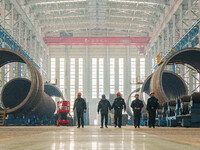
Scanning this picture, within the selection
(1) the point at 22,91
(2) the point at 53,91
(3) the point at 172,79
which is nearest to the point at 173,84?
(3) the point at 172,79

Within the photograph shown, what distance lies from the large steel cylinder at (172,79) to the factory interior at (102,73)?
6 cm

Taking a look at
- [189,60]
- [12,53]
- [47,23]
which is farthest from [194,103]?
[47,23]

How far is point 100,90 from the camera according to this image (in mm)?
49812

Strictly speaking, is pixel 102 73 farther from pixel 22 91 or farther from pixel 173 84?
pixel 22 91

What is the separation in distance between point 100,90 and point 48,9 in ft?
54.5

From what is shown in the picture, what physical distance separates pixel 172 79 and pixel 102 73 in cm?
2730

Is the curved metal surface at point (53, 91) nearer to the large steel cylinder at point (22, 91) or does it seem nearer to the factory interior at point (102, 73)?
the factory interior at point (102, 73)

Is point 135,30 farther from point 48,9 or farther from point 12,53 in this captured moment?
point 12,53

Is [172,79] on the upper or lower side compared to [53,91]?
upper

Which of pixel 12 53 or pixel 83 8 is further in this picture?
pixel 83 8

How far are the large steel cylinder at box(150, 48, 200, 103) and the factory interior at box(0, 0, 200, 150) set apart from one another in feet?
0.19

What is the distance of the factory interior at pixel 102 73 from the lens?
48.4 ft

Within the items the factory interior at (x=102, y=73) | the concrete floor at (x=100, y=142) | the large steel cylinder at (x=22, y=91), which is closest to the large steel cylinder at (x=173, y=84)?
the factory interior at (x=102, y=73)

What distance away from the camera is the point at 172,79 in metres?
23.0
